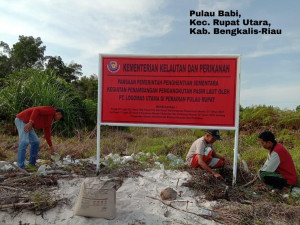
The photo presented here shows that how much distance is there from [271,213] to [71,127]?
28.4 feet

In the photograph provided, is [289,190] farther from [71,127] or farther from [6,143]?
[71,127]

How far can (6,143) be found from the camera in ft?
26.5

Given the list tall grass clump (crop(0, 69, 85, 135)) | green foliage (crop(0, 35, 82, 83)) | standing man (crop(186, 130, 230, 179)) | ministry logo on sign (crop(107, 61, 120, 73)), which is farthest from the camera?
green foliage (crop(0, 35, 82, 83))

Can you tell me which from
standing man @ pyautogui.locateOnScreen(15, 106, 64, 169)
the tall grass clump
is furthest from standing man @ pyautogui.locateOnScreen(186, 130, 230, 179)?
the tall grass clump

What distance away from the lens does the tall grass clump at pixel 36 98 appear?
1083cm

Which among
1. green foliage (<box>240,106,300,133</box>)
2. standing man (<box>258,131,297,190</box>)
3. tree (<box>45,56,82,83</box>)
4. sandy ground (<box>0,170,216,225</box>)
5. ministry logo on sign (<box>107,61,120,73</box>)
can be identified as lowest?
sandy ground (<box>0,170,216,225</box>)

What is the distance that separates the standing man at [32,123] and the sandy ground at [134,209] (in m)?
1.29

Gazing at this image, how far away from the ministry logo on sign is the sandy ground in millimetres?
2039

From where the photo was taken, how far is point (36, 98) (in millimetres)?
10859

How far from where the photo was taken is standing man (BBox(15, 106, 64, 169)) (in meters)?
5.46

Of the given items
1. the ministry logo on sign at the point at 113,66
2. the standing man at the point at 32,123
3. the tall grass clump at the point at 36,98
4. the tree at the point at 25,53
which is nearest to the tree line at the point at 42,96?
the tall grass clump at the point at 36,98

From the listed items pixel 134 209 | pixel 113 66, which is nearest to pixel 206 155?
pixel 134 209

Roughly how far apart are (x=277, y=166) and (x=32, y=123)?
4467 mm

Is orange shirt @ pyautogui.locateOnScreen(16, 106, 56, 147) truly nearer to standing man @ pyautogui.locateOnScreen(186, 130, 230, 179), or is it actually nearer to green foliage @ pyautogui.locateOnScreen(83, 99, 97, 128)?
standing man @ pyautogui.locateOnScreen(186, 130, 230, 179)
